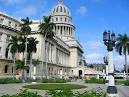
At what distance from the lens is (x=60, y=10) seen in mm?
166750

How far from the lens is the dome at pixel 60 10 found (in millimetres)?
166250

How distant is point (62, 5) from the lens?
568 feet

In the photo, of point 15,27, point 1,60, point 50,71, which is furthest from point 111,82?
point 50,71

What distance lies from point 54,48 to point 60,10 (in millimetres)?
61884

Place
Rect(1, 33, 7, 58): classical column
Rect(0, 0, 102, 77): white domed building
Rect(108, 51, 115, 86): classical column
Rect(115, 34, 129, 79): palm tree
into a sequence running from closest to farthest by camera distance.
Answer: Rect(108, 51, 115, 86): classical column < Rect(1, 33, 7, 58): classical column < Rect(0, 0, 102, 77): white domed building < Rect(115, 34, 129, 79): palm tree

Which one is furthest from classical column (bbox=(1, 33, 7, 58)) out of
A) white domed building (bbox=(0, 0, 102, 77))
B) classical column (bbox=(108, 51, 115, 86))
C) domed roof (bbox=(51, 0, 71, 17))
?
domed roof (bbox=(51, 0, 71, 17))

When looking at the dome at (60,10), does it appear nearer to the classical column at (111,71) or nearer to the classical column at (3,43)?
the classical column at (3,43)

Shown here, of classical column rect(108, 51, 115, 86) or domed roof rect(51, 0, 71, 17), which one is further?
domed roof rect(51, 0, 71, 17)

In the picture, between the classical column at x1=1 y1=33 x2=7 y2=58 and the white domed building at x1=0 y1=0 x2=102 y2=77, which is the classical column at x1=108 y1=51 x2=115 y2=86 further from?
the classical column at x1=1 y1=33 x2=7 y2=58

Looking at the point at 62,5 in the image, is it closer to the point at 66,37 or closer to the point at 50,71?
the point at 66,37

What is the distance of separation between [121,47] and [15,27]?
41380 millimetres

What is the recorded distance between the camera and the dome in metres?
166

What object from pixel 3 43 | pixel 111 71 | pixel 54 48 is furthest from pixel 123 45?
pixel 111 71

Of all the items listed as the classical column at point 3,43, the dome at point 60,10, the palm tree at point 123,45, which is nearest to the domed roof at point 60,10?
the dome at point 60,10
